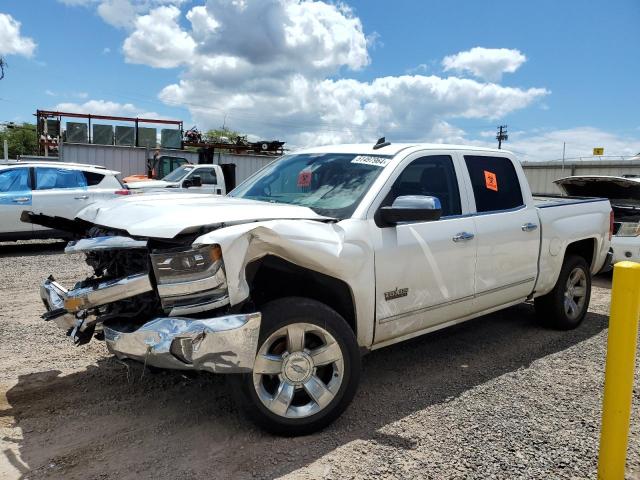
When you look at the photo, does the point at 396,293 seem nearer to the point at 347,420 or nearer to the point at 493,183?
the point at 347,420

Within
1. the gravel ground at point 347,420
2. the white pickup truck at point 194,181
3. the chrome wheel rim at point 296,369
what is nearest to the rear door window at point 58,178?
the white pickup truck at point 194,181

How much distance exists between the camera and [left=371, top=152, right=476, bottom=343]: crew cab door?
3.62 m

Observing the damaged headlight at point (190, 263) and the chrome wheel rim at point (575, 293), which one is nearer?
the damaged headlight at point (190, 263)

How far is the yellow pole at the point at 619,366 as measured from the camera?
2.41 metres

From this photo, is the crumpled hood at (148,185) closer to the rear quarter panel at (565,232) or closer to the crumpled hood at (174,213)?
the crumpled hood at (174,213)

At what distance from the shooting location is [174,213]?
10.3 feet

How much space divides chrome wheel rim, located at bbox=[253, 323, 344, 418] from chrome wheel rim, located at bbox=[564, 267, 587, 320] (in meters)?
3.42

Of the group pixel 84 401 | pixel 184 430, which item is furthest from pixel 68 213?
pixel 184 430

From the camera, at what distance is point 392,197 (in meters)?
3.82

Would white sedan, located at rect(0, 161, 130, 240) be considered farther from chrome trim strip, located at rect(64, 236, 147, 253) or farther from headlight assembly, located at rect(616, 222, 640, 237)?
headlight assembly, located at rect(616, 222, 640, 237)

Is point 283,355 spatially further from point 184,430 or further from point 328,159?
point 328,159

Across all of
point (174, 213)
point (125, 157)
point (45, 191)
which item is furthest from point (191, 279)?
point (125, 157)

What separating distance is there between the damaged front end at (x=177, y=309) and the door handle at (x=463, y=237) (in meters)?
1.89

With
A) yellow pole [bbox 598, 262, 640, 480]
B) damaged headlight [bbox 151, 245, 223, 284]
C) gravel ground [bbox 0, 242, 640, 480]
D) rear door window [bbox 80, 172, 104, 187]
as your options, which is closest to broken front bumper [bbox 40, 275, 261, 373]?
damaged headlight [bbox 151, 245, 223, 284]
